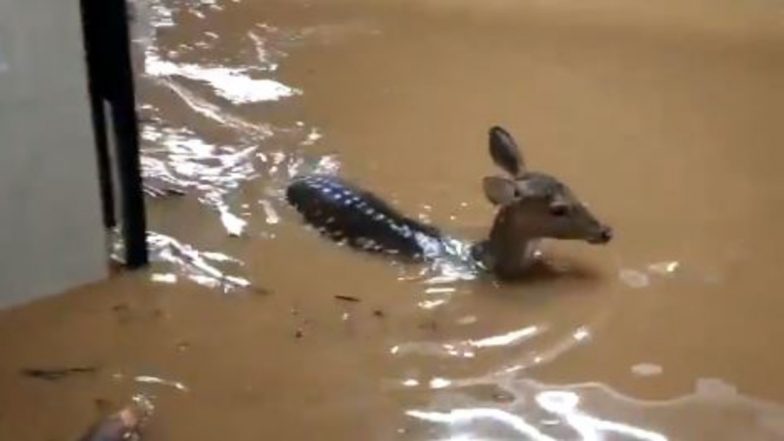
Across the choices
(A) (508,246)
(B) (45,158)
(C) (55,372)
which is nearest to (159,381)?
(C) (55,372)

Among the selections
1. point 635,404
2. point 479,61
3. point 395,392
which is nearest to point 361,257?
point 395,392

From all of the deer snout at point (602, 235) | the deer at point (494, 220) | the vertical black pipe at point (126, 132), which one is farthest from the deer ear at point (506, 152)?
the vertical black pipe at point (126, 132)

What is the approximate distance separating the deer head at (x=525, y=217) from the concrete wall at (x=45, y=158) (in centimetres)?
44

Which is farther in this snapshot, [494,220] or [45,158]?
[494,220]

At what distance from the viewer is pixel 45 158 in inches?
59.0

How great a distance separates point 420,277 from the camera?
1.59 metres

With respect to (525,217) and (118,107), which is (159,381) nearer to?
(118,107)

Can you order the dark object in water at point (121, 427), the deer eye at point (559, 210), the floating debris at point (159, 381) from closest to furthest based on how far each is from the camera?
1. the dark object in water at point (121, 427)
2. the floating debris at point (159, 381)
3. the deer eye at point (559, 210)

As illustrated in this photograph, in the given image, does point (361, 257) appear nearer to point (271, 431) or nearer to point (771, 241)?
point (271, 431)

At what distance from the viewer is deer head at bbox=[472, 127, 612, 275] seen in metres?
1.55

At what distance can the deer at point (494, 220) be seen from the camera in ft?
5.10

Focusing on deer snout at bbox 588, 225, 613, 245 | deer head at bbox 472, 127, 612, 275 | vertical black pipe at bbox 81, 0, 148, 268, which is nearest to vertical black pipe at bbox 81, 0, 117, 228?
vertical black pipe at bbox 81, 0, 148, 268

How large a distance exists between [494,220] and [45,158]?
510 millimetres

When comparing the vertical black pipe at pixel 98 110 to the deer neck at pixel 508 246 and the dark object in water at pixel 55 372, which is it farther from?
the deer neck at pixel 508 246
